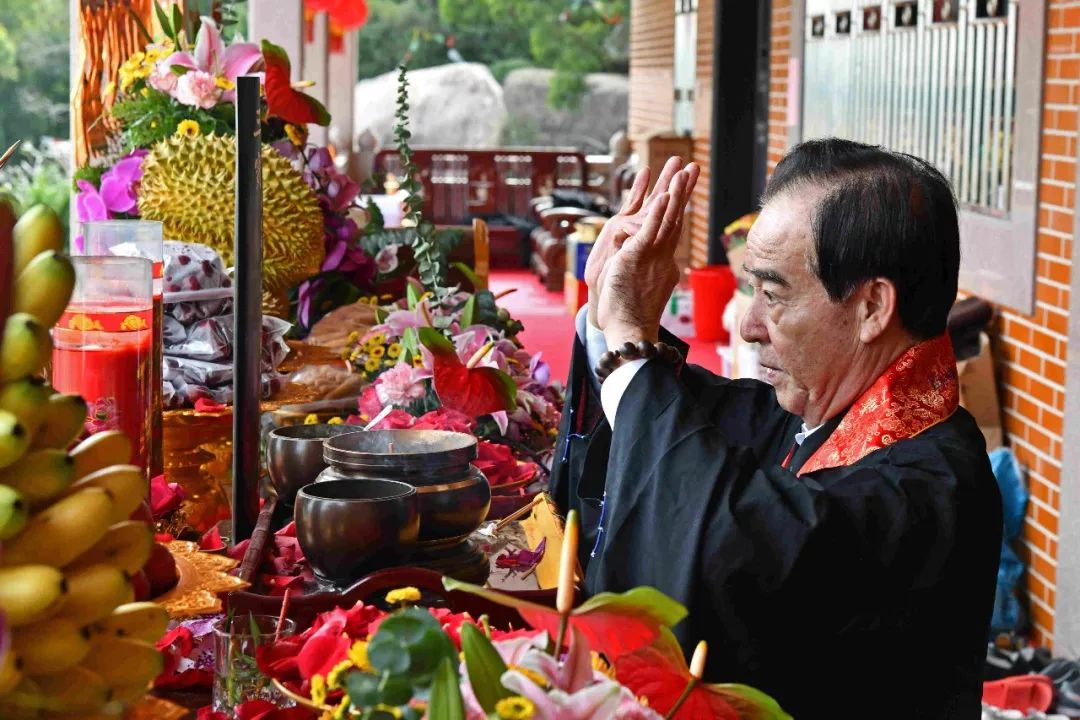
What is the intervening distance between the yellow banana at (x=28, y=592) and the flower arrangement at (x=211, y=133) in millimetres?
1915

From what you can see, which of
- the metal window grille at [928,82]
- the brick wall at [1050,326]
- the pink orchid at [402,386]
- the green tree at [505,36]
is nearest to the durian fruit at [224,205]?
the pink orchid at [402,386]

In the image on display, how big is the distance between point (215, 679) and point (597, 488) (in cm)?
71

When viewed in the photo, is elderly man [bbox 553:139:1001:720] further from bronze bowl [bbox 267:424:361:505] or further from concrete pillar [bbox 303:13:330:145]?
concrete pillar [bbox 303:13:330:145]

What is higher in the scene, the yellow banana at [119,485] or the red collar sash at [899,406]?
the yellow banana at [119,485]

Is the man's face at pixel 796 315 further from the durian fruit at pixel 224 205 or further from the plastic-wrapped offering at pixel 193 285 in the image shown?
the durian fruit at pixel 224 205

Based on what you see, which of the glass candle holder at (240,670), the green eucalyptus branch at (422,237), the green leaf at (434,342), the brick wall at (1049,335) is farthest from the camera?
the brick wall at (1049,335)

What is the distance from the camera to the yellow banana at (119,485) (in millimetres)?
771

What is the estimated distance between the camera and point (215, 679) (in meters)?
1.20

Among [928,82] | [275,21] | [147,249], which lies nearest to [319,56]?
[928,82]

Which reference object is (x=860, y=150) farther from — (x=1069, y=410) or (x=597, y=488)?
(x=1069, y=410)

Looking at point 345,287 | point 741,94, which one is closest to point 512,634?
point 345,287

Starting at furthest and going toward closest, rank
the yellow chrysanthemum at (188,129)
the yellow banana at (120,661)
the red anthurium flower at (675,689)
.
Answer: the yellow chrysanthemum at (188,129)
the red anthurium flower at (675,689)
the yellow banana at (120,661)

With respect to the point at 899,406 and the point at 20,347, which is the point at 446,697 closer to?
the point at 20,347

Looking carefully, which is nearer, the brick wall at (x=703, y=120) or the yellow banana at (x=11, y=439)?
the yellow banana at (x=11, y=439)
